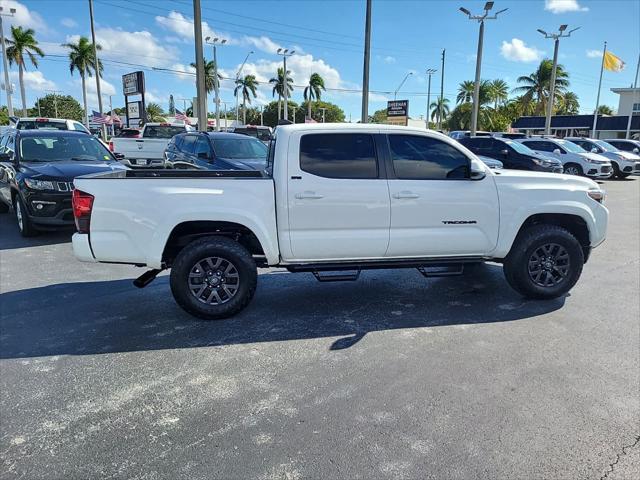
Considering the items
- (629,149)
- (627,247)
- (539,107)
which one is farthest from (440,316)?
(539,107)

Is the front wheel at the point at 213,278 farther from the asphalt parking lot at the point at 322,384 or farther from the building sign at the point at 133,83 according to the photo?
the building sign at the point at 133,83

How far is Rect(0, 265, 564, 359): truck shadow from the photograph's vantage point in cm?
427

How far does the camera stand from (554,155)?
19344 mm

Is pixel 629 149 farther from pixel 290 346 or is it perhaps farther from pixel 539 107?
pixel 539 107

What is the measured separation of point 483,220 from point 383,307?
1.42 meters

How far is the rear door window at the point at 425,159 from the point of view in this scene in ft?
16.0

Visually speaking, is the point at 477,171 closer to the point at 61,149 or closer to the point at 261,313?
the point at 261,313

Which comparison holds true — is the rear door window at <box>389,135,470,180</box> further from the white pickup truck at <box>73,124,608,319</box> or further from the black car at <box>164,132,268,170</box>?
the black car at <box>164,132,268,170</box>

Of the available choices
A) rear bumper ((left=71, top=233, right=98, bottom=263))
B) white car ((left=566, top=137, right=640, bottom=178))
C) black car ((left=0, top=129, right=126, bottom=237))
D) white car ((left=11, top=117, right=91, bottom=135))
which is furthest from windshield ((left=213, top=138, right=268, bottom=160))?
white car ((left=566, top=137, right=640, bottom=178))

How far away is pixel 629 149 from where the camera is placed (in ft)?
85.9

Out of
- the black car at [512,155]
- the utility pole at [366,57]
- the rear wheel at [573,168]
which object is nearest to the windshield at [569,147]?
the rear wheel at [573,168]

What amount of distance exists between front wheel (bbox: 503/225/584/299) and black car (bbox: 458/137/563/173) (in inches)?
445

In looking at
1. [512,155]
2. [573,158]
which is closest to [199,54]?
[512,155]

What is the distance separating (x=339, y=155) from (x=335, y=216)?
0.63m
